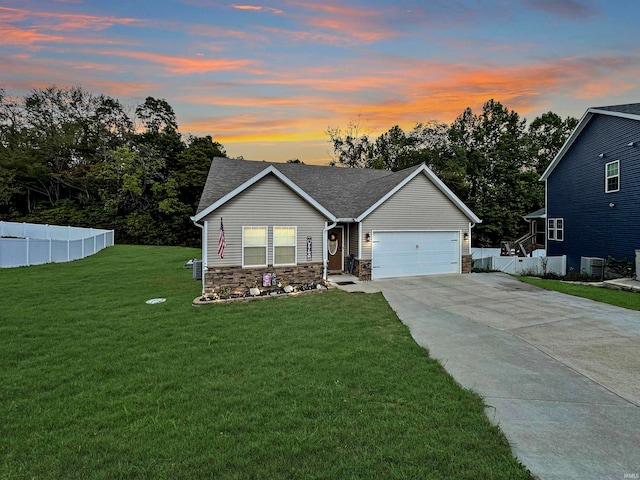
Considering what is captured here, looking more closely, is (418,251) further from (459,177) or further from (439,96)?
(459,177)

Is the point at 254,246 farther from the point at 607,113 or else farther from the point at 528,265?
the point at 607,113

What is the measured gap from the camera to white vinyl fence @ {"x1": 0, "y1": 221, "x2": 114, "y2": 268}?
15.3m

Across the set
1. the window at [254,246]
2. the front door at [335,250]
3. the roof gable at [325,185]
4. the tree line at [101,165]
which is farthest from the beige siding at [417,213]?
the tree line at [101,165]

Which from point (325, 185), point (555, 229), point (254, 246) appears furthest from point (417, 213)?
point (555, 229)

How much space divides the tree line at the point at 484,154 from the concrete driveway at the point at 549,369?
2056 cm

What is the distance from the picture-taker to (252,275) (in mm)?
10602

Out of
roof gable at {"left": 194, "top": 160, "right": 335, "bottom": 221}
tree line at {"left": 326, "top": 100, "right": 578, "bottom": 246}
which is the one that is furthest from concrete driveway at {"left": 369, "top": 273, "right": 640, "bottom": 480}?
tree line at {"left": 326, "top": 100, "right": 578, "bottom": 246}

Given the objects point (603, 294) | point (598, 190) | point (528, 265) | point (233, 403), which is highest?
point (598, 190)

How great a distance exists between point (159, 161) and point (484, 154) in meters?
34.2

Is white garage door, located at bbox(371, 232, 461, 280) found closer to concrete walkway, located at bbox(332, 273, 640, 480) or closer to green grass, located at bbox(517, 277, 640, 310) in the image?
green grass, located at bbox(517, 277, 640, 310)

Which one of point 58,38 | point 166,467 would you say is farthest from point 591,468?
point 58,38

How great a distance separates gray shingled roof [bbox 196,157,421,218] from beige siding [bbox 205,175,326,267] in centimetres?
96

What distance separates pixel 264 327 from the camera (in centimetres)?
667

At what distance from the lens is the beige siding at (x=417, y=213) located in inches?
517
